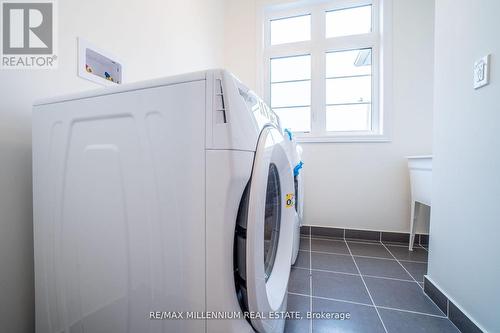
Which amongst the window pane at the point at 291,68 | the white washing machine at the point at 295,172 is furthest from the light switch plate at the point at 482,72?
the window pane at the point at 291,68

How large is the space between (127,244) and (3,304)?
52cm

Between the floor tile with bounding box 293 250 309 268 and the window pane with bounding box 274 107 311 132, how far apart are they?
1.23 meters

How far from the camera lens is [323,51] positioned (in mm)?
2170

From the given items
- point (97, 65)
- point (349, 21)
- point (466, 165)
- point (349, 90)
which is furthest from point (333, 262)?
point (349, 21)

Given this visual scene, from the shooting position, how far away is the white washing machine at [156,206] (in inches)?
16.8

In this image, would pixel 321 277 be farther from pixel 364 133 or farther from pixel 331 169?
pixel 364 133

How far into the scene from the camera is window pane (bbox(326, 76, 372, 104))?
2.13 m

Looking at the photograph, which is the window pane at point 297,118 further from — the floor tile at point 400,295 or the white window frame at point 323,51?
the floor tile at point 400,295

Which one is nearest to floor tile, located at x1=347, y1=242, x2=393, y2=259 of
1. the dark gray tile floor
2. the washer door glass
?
the dark gray tile floor

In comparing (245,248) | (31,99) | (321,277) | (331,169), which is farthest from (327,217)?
(31,99)

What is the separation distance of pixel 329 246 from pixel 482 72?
1504 mm

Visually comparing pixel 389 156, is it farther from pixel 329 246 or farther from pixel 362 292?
pixel 362 292

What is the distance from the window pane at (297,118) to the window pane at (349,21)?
2.60 ft

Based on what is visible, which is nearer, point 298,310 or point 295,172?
point 298,310
